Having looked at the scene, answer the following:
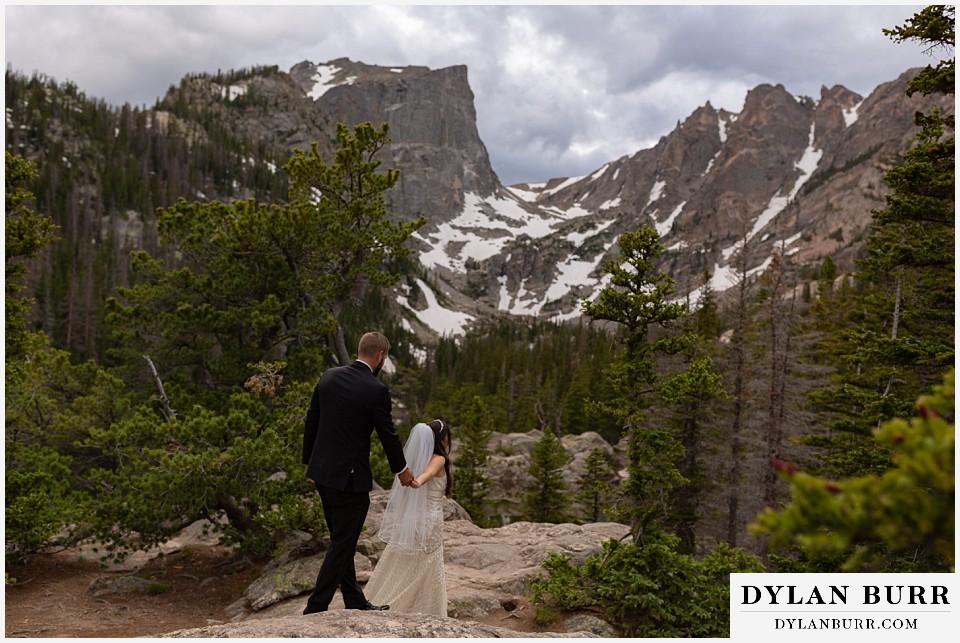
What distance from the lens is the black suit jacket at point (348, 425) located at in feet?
18.2

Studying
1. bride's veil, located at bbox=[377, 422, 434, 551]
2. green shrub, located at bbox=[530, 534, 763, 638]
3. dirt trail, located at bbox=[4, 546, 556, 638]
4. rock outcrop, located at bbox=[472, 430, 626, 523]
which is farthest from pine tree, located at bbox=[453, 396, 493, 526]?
bride's veil, located at bbox=[377, 422, 434, 551]

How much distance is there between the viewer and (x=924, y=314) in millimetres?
10453

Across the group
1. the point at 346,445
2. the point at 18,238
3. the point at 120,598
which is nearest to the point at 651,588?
the point at 346,445

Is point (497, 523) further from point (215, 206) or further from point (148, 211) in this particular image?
point (148, 211)

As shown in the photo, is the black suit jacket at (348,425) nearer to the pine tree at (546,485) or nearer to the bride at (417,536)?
the bride at (417,536)

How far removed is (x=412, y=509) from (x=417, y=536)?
1.07ft

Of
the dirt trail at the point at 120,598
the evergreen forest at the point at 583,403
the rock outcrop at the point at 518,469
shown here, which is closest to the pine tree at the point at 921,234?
the evergreen forest at the point at 583,403

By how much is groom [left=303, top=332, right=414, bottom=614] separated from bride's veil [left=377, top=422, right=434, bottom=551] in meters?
0.70

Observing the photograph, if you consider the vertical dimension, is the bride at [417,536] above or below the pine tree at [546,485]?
above

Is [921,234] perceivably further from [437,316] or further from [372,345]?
[437,316]

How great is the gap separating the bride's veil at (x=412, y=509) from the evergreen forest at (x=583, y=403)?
349 cm

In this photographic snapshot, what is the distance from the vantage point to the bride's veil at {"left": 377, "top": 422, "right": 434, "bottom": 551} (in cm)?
649

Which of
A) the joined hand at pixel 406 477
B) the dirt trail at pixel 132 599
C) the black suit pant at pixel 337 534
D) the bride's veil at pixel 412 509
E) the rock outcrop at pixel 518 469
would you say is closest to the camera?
the black suit pant at pixel 337 534

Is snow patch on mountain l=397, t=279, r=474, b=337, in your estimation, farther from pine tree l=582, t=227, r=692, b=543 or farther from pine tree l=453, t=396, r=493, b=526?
pine tree l=582, t=227, r=692, b=543
